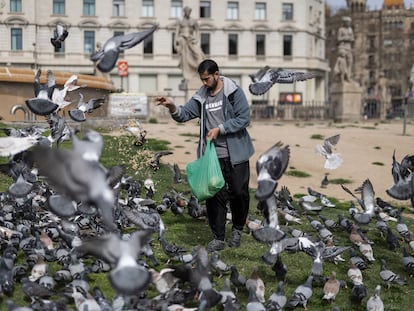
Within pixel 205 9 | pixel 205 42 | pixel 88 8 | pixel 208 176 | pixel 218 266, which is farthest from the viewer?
pixel 205 42

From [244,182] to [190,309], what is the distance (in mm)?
2340

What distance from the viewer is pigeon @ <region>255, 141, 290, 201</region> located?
4371mm

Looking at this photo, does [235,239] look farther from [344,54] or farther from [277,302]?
[344,54]

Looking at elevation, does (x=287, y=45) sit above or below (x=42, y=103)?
above

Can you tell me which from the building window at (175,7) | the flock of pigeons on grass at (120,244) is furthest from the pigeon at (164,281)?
the building window at (175,7)

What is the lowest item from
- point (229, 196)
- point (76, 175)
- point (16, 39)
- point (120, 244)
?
point (229, 196)

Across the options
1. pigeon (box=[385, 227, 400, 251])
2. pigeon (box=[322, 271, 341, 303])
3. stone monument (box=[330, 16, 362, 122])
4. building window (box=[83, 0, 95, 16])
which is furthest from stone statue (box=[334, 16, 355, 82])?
building window (box=[83, 0, 95, 16])

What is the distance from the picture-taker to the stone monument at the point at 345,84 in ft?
102

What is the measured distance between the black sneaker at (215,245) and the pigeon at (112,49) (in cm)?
224

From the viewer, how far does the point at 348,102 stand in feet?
104

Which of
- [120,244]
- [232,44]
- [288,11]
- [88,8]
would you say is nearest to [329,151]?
[120,244]

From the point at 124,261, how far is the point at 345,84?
1160 inches

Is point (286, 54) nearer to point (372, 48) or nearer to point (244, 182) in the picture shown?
point (372, 48)

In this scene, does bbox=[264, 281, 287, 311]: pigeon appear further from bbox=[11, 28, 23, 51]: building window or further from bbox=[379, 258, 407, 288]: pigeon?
bbox=[11, 28, 23, 51]: building window
